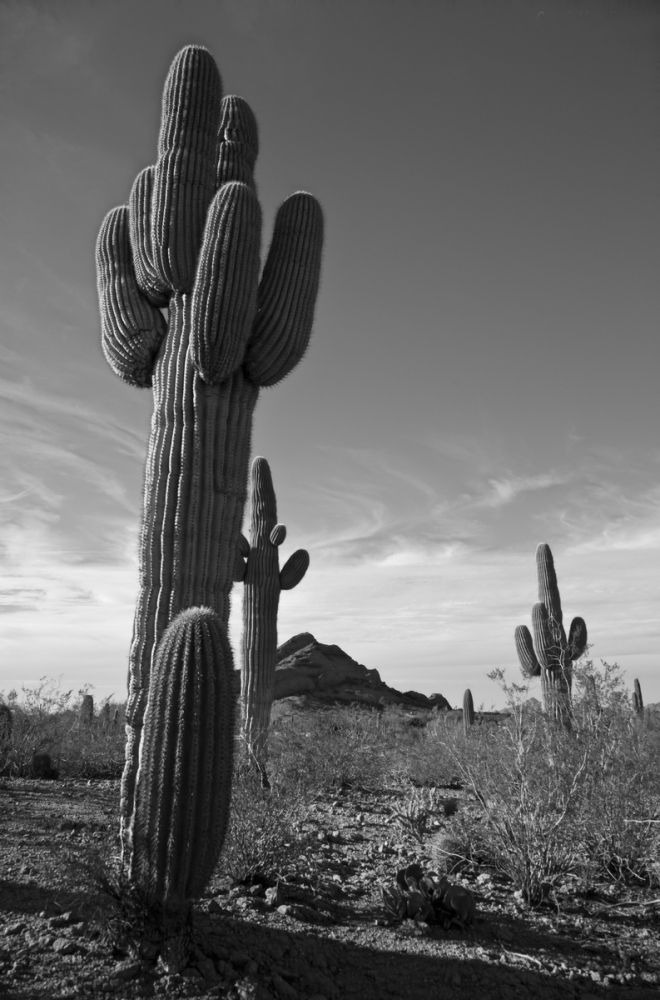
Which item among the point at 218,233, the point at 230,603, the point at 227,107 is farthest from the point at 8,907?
the point at 227,107

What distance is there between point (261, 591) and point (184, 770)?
7174mm

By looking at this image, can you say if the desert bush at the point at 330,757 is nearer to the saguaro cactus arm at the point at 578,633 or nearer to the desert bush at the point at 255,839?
the desert bush at the point at 255,839

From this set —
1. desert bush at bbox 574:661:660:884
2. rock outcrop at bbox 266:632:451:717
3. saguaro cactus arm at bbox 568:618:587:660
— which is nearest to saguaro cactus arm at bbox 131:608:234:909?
desert bush at bbox 574:661:660:884

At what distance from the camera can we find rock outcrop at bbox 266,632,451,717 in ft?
103

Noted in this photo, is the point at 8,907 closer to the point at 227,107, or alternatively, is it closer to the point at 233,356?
the point at 233,356

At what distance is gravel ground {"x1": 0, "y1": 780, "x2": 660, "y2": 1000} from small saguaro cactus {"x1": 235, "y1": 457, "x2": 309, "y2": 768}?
3.96 metres

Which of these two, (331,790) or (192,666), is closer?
(192,666)

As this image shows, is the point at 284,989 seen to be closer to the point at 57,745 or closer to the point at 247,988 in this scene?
the point at 247,988

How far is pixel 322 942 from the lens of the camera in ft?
14.2

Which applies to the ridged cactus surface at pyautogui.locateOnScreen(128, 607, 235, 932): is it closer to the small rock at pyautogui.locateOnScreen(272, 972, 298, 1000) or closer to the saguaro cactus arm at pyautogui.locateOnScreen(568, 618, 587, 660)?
the small rock at pyautogui.locateOnScreen(272, 972, 298, 1000)

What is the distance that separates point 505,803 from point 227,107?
7794 millimetres

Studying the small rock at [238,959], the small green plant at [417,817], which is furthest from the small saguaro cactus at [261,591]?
the small rock at [238,959]

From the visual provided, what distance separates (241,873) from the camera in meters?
5.19

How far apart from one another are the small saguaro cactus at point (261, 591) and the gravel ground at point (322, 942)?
3.96 metres
